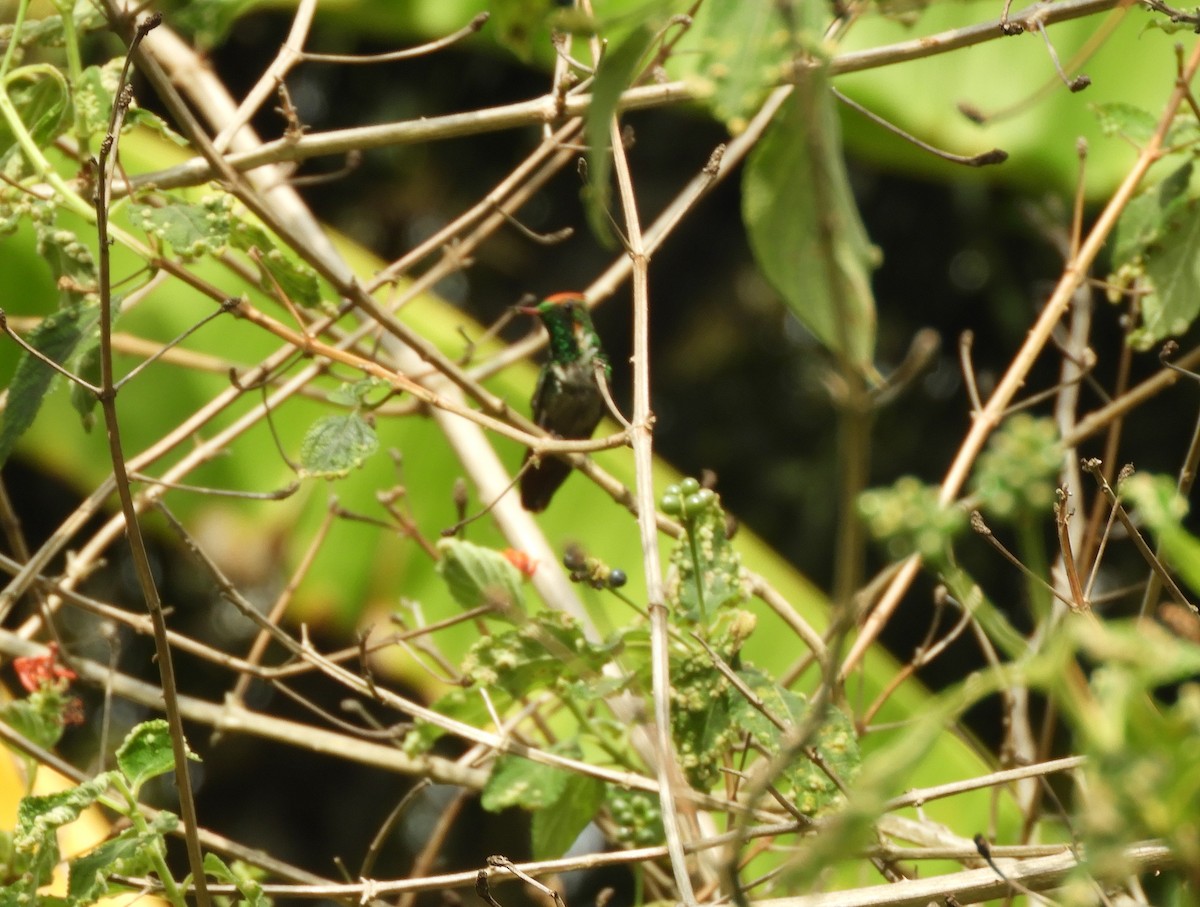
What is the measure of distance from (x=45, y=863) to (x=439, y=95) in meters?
5.06

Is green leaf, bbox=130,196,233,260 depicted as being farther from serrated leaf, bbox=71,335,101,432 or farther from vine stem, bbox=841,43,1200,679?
vine stem, bbox=841,43,1200,679

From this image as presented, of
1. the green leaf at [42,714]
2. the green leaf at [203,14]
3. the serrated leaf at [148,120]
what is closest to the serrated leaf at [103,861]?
the green leaf at [42,714]

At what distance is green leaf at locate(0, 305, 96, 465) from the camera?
5.12ft

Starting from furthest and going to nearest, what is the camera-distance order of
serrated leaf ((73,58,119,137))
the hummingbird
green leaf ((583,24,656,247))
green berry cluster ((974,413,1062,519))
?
the hummingbird, serrated leaf ((73,58,119,137)), green leaf ((583,24,656,247)), green berry cluster ((974,413,1062,519))

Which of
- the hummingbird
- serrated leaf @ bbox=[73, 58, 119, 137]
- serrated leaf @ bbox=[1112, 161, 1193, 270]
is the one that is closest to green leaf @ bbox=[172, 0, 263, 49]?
serrated leaf @ bbox=[73, 58, 119, 137]

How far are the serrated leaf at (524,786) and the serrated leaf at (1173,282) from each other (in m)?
1.06

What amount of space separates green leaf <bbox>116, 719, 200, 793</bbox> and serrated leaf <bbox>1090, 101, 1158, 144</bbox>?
157 centimetres

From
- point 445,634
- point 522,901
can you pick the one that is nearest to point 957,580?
point 445,634

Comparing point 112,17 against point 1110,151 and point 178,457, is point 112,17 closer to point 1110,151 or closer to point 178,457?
point 178,457

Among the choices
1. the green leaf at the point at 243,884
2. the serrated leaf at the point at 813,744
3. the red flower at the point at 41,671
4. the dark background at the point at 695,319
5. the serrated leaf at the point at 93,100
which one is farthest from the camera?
the dark background at the point at 695,319

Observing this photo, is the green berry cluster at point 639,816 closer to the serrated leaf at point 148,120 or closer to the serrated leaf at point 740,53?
the serrated leaf at point 148,120

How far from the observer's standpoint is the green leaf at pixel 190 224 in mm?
1593

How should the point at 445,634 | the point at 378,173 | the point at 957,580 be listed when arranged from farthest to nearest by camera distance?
the point at 378,173 → the point at 445,634 → the point at 957,580

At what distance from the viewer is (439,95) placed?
19.8 feet
